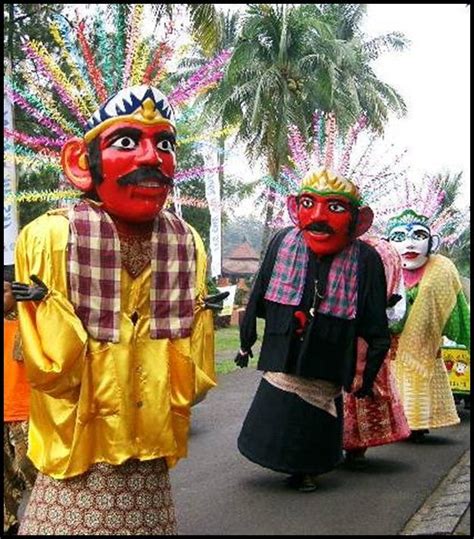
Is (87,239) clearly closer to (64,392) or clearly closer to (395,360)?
(64,392)

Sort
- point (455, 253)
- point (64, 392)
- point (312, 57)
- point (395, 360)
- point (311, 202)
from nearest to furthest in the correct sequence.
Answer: point (64, 392), point (311, 202), point (395, 360), point (312, 57), point (455, 253)

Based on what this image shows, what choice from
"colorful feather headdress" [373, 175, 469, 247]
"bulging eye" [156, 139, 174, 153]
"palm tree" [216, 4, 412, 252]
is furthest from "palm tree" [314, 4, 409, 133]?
"bulging eye" [156, 139, 174, 153]

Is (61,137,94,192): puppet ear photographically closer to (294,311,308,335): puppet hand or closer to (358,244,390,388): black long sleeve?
(294,311,308,335): puppet hand

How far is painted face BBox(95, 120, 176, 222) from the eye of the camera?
3.20 metres

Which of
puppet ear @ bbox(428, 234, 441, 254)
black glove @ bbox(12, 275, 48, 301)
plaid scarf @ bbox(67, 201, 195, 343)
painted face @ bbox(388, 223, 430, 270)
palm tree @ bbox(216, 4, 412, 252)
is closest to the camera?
black glove @ bbox(12, 275, 48, 301)

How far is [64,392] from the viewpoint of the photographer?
304cm

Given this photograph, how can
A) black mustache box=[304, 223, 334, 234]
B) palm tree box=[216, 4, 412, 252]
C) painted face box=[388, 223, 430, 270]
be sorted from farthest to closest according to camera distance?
palm tree box=[216, 4, 412, 252] → painted face box=[388, 223, 430, 270] → black mustache box=[304, 223, 334, 234]

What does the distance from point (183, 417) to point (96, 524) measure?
539mm

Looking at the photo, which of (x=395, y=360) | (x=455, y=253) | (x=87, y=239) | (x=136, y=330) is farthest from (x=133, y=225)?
(x=455, y=253)

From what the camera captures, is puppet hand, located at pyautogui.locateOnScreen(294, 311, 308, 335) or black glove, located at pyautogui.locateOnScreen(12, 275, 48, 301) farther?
puppet hand, located at pyautogui.locateOnScreen(294, 311, 308, 335)

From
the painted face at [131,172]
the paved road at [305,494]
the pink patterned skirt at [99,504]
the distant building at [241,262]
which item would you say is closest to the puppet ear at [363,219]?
the paved road at [305,494]

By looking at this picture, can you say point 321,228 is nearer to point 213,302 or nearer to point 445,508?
point 213,302

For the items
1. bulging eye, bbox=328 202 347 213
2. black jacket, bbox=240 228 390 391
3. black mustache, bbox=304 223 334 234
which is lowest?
black jacket, bbox=240 228 390 391

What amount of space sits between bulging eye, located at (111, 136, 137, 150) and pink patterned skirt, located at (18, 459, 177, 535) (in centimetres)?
124
